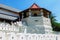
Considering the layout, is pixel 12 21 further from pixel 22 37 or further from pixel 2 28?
pixel 22 37

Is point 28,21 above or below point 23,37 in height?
above

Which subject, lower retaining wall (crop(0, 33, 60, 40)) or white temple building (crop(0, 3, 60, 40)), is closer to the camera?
lower retaining wall (crop(0, 33, 60, 40))

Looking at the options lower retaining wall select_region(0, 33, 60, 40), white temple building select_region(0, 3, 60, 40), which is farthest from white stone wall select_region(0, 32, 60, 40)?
white temple building select_region(0, 3, 60, 40)

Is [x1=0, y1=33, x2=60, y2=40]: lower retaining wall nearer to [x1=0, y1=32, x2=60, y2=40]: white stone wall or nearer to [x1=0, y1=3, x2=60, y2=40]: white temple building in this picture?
[x1=0, y1=32, x2=60, y2=40]: white stone wall

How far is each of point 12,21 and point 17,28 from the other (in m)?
4.87

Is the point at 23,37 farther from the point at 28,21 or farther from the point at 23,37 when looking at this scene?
the point at 28,21

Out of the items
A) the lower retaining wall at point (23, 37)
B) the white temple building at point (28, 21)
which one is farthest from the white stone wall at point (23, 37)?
A: the white temple building at point (28, 21)

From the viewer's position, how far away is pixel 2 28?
2114 cm

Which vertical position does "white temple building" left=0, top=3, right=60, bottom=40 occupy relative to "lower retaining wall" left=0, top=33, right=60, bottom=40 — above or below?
above

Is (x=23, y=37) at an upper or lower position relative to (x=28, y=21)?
lower

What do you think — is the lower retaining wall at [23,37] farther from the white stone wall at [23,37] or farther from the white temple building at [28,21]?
the white temple building at [28,21]

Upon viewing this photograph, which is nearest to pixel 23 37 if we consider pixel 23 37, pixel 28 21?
pixel 23 37

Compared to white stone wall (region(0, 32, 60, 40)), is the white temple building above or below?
above

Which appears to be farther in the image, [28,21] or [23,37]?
[28,21]
